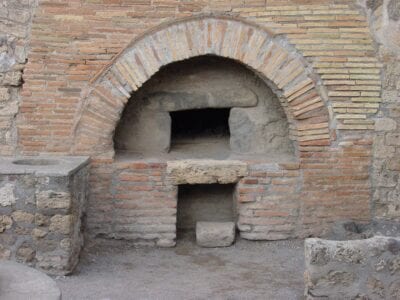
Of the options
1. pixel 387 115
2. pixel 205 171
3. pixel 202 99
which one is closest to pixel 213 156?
pixel 205 171

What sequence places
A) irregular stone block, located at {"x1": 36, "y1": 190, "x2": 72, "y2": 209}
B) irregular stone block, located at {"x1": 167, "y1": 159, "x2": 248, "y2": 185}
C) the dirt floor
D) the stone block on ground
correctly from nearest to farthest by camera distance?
the stone block on ground → the dirt floor → irregular stone block, located at {"x1": 36, "y1": 190, "x2": 72, "y2": 209} → irregular stone block, located at {"x1": 167, "y1": 159, "x2": 248, "y2": 185}

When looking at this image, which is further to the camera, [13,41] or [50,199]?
[13,41]

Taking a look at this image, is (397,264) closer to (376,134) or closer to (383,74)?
(376,134)

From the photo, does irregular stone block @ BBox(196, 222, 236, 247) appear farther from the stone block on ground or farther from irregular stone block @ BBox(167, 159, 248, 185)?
the stone block on ground

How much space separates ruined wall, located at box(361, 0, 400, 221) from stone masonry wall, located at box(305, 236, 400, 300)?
1877mm

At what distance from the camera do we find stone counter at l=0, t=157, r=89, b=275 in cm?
427

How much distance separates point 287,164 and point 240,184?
531 mm

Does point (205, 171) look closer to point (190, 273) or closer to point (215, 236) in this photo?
point (215, 236)

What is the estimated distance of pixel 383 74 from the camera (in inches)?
214

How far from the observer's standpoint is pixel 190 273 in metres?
4.66

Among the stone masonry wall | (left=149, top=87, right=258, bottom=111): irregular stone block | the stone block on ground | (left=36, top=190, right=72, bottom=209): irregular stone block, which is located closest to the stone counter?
(left=36, top=190, right=72, bottom=209): irregular stone block

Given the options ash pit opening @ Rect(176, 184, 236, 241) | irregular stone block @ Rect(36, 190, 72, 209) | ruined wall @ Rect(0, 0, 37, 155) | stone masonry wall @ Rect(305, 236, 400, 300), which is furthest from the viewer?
ash pit opening @ Rect(176, 184, 236, 241)

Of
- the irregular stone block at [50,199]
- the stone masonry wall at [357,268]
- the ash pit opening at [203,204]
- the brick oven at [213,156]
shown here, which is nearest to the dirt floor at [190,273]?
the brick oven at [213,156]

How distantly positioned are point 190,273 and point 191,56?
215 centimetres
